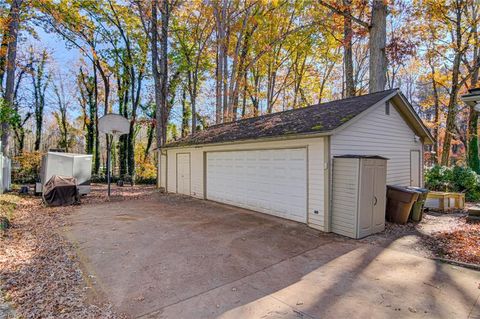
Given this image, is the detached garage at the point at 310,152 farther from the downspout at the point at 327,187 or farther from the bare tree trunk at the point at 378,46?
the bare tree trunk at the point at 378,46

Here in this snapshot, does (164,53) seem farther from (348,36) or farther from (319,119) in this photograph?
(319,119)

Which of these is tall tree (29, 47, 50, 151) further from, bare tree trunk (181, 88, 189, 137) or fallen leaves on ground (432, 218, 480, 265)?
fallen leaves on ground (432, 218, 480, 265)

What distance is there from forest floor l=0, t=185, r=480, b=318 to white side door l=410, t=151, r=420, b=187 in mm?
1348

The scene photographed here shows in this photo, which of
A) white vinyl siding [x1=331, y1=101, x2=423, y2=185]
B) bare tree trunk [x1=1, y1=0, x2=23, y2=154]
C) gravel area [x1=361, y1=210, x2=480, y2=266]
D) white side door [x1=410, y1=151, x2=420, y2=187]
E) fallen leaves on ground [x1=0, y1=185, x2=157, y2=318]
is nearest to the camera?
fallen leaves on ground [x1=0, y1=185, x2=157, y2=318]

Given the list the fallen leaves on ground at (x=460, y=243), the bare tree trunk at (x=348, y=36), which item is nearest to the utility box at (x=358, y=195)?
the fallen leaves on ground at (x=460, y=243)

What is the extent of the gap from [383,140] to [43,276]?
8738mm

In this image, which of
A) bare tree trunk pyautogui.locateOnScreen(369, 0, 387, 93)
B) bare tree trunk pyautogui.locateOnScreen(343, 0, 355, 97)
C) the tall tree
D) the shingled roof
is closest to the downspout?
the shingled roof

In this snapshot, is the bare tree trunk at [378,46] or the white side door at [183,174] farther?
the white side door at [183,174]

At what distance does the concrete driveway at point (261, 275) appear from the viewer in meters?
3.27

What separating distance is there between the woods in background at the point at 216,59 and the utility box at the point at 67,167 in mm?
2311

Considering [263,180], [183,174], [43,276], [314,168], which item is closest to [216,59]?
[183,174]

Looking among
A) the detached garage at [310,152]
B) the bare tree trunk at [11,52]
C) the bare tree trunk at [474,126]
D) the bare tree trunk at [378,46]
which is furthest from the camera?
the bare tree trunk at [474,126]

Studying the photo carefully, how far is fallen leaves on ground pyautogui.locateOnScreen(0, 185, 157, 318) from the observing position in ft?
10.6

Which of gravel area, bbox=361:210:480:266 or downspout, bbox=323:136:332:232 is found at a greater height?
downspout, bbox=323:136:332:232
